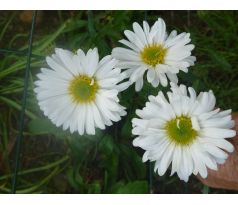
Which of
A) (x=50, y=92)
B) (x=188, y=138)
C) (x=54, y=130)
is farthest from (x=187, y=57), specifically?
(x=54, y=130)

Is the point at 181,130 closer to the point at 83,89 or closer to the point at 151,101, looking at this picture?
the point at 151,101

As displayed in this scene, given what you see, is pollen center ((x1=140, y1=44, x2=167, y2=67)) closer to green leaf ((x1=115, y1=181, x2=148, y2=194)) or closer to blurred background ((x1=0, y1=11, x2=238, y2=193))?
blurred background ((x1=0, y1=11, x2=238, y2=193))

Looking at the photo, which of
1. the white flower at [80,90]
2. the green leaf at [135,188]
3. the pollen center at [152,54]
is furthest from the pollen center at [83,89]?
the green leaf at [135,188]

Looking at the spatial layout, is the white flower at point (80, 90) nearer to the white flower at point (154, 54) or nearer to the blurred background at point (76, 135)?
the white flower at point (154, 54)

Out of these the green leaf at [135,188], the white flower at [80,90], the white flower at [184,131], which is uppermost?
the white flower at [80,90]

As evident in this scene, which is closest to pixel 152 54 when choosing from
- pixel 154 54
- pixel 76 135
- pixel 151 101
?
pixel 154 54

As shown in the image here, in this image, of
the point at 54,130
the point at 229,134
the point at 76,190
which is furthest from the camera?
the point at 76,190

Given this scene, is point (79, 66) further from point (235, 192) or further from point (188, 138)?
point (235, 192)

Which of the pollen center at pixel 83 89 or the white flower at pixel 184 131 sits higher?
the pollen center at pixel 83 89
